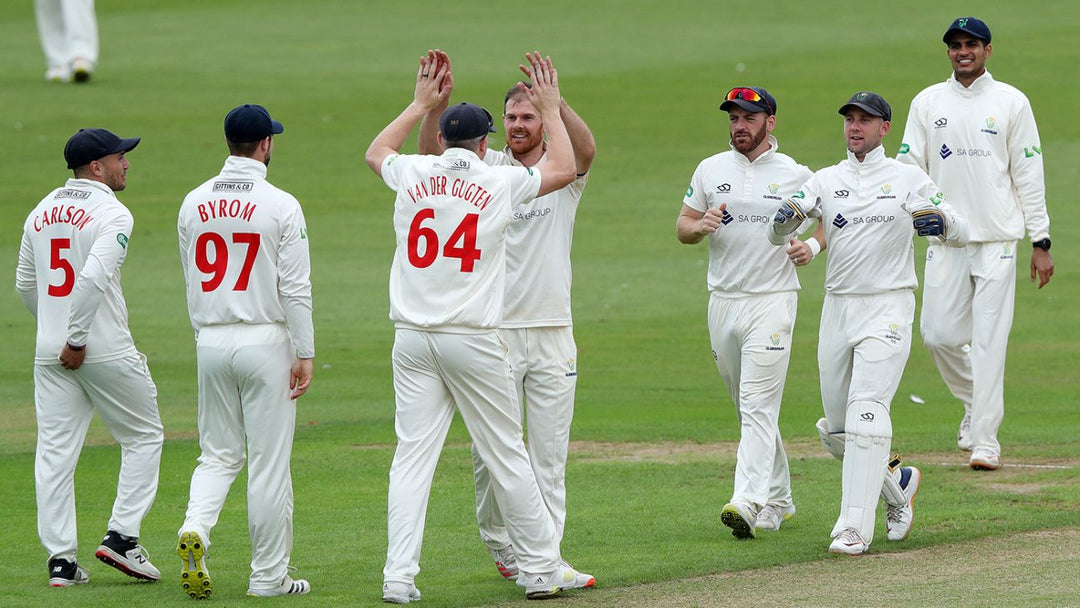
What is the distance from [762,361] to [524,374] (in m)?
1.64

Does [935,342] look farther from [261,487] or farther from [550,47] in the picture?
[550,47]

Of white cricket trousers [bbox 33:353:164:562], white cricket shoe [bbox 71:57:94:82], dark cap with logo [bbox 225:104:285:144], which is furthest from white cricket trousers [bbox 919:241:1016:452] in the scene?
white cricket shoe [bbox 71:57:94:82]

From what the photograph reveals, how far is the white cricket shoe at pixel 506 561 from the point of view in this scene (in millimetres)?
8820

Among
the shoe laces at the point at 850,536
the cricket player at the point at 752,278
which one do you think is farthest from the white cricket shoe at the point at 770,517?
the shoe laces at the point at 850,536

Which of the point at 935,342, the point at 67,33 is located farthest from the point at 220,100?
the point at 935,342

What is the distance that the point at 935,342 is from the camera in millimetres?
12086

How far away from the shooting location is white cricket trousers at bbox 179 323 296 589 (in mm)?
8406

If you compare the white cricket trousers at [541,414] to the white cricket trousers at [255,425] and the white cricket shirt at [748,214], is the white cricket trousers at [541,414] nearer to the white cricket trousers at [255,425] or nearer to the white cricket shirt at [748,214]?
the white cricket trousers at [255,425]

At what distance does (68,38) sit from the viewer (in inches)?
1315

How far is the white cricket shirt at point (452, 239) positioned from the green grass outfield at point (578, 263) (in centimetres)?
145

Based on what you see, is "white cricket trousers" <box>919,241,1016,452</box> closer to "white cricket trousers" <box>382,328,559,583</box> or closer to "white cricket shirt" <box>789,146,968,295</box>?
"white cricket shirt" <box>789,146,968,295</box>

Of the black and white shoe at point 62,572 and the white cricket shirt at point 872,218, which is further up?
the white cricket shirt at point 872,218

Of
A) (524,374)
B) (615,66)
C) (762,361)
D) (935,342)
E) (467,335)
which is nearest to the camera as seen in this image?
(467,335)

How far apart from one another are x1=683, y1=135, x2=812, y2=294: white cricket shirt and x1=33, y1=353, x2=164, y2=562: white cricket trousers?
3.46 meters
